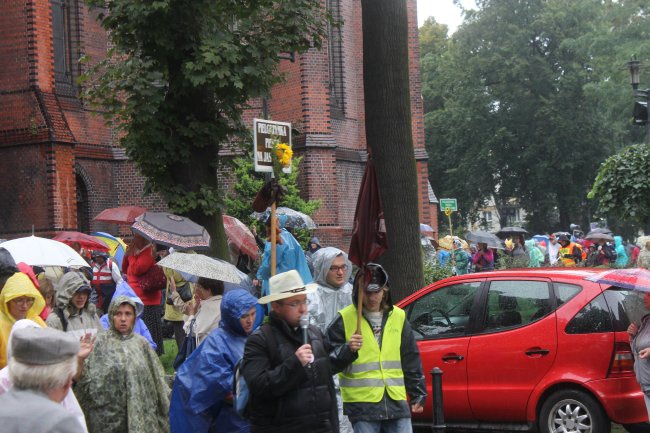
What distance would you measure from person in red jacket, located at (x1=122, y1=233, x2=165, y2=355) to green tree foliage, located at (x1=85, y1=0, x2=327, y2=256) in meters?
0.73

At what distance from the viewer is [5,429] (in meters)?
3.59

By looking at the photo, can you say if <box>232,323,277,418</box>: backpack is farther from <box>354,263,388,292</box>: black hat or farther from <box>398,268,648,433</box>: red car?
<box>398,268,648,433</box>: red car

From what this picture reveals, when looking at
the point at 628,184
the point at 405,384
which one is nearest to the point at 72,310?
the point at 405,384

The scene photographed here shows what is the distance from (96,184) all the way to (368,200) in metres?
20.1

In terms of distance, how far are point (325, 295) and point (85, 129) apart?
18.6m

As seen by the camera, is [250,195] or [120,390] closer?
[120,390]

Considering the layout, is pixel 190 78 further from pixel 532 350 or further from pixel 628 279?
pixel 628 279

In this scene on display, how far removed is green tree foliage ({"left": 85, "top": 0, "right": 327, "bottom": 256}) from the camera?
13352 mm

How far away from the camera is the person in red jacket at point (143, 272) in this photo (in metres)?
13.2

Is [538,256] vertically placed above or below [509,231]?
below

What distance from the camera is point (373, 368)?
262 inches

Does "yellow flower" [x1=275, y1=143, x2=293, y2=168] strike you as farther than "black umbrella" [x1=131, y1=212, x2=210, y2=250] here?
No

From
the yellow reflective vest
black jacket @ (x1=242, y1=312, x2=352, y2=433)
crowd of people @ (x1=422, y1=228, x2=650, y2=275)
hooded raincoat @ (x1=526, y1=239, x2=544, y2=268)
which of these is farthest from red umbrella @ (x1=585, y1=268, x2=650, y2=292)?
hooded raincoat @ (x1=526, y1=239, x2=544, y2=268)

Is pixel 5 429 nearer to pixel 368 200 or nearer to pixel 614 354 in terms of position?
pixel 368 200
